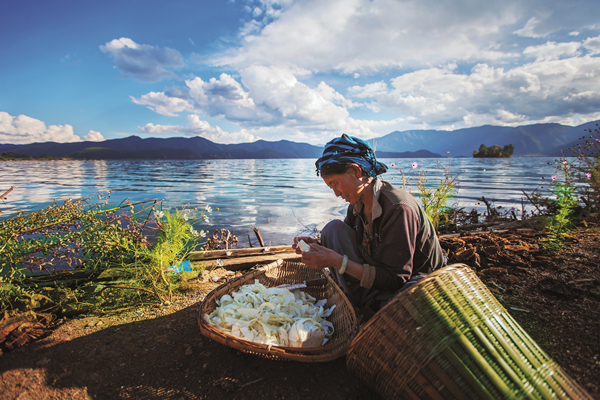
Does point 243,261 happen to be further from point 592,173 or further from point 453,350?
point 592,173

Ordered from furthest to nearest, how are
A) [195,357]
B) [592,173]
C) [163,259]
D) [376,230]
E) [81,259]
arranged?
[592,173] < [163,259] < [81,259] < [376,230] < [195,357]

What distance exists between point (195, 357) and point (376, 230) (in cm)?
183

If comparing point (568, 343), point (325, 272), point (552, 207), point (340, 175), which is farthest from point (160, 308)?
point (552, 207)

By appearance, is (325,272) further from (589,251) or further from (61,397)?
(589,251)

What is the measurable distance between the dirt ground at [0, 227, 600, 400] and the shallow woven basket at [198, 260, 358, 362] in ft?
0.80

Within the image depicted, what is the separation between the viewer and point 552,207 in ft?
19.3

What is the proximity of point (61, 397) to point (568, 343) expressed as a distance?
3645mm

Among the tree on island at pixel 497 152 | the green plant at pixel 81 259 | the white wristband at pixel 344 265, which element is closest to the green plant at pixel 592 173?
the white wristband at pixel 344 265

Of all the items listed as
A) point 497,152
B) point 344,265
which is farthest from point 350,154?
point 497,152

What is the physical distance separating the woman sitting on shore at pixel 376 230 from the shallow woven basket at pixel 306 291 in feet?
1.13

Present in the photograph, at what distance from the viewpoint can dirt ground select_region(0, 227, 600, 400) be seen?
6.07 feet

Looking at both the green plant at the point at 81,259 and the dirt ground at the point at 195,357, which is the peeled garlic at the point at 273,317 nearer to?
the dirt ground at the point at 195,357

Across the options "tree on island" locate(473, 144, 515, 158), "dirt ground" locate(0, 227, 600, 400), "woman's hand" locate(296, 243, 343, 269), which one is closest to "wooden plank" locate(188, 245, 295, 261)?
"dirt ground" locate(0, 227, 600, 400)

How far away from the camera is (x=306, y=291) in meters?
3.22
